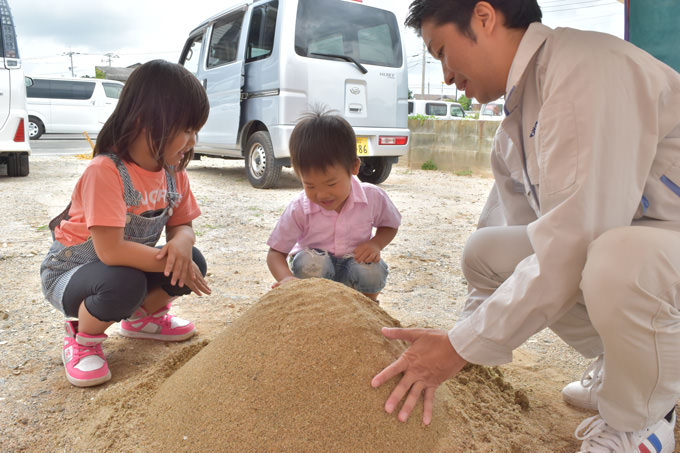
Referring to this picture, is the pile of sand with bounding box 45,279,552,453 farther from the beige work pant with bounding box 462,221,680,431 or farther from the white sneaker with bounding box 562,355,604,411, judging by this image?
the beige work pant with bounding box 462,221,680,431

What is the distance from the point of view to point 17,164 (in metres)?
6.53

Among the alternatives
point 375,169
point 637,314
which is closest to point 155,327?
point 637,314

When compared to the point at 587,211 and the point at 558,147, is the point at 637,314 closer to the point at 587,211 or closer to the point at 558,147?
the point at 587,211

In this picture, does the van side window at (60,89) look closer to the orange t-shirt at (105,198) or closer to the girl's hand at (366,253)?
the orange t-shirt at (105,198)

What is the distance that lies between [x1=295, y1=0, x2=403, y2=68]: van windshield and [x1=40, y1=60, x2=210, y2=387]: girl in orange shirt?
3.93 metres

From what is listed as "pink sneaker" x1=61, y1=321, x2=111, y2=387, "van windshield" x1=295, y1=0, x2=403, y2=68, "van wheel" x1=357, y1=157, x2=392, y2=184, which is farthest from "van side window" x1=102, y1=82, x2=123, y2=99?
"pink sneaker" x1=61, y1=321, x2=111, y2=387

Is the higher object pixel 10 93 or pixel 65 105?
pixel 65 105

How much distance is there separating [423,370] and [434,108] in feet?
45.7

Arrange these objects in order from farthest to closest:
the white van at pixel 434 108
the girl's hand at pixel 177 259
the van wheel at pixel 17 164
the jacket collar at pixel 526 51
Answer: the white van at pixel 434 108 < the van wheel at pixel 17 164 < the girl's hand at pixel 177 259 < the jacket collar at pixel 526 51

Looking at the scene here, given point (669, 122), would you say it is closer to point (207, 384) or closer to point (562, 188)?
point (562, 188)

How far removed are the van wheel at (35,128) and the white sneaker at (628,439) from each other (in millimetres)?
14336

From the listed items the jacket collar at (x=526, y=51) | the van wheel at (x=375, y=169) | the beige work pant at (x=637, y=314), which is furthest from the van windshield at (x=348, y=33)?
the beige work pant at (x=637, y=314)

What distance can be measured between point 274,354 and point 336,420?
9.3 inches

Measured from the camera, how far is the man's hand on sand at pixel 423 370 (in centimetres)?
123
